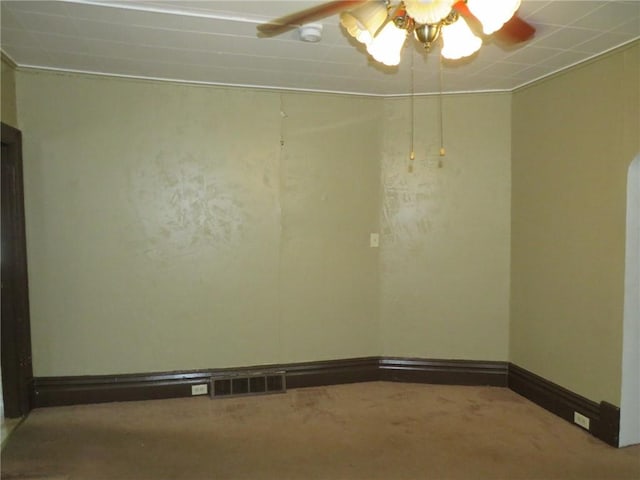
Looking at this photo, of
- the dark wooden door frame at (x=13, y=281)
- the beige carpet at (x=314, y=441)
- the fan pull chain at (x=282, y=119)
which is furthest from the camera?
the fan pull chain at (x=282, y=119)

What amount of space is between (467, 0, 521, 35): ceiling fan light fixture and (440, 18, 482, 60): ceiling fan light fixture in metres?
0.23

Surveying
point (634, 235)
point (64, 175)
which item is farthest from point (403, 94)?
point (64, 175)

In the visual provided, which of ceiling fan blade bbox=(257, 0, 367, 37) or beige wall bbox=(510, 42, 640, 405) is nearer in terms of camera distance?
ceiling fan blade bbox=(257, 0, 367, 37)

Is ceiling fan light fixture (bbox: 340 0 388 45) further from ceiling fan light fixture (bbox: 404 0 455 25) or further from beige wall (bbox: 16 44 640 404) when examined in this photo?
beige wall (bbox: 16 44 640 404)

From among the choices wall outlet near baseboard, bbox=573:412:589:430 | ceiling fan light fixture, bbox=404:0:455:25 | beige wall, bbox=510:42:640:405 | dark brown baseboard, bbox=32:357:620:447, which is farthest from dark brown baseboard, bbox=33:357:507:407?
ceiling fan light fixture, bbox=404:0:455:25

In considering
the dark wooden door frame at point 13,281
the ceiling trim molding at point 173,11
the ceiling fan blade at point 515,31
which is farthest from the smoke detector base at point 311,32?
the dark wooden door frame at point 13,281

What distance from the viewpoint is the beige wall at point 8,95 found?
2.90 meters

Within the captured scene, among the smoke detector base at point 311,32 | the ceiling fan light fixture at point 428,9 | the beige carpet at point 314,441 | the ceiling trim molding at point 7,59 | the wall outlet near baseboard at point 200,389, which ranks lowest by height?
the beige carpet at point 314,441

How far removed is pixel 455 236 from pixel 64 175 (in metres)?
3.09

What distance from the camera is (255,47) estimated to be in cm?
267

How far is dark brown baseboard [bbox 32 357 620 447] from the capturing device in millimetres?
3033

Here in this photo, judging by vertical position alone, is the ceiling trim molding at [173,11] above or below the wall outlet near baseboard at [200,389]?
above

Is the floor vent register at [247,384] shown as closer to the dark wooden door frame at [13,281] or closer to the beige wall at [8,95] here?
the dark wooden door frame at [13,281]

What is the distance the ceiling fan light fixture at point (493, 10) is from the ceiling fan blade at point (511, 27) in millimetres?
123
